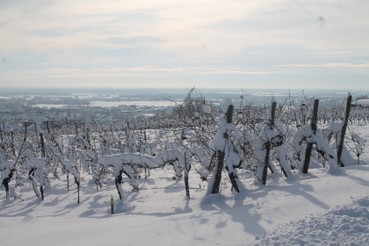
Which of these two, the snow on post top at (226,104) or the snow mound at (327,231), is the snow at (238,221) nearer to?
the snow mound at (327,231)

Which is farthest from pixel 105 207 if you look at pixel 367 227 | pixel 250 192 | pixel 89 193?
pixel 367 227

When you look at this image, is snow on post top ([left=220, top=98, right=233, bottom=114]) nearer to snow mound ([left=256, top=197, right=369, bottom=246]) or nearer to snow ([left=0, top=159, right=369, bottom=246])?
snow ([left=0, top=159, right=369, bottom=246])

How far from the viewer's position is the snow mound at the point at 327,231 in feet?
18.6

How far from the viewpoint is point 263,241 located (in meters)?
5.80

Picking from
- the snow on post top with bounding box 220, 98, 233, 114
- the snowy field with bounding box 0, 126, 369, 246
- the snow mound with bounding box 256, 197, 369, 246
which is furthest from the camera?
the snow on post top with bounding box 220, 98, 233, 114

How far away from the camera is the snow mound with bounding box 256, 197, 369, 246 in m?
5.66

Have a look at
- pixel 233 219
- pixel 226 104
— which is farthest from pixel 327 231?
→ pixel 226 104

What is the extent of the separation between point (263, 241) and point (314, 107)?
21.9 feet

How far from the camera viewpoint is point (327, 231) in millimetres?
5953

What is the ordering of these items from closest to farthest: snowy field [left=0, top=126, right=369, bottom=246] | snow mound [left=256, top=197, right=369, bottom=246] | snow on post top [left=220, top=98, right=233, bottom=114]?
snow mound [left=256, top=197, right=369, bottom=246] < snowy field [left=0, top=126, right=369, bottom=246] < snow on post top [left=220, top=98, right=233, bottom=114]

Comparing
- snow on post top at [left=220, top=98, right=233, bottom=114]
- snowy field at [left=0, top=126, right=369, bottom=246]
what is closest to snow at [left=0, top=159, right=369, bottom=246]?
snowy field at [left=0, top=126, right=369, bottom=246]

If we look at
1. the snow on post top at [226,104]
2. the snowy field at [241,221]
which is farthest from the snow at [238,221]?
the snow on post top at [226,104]

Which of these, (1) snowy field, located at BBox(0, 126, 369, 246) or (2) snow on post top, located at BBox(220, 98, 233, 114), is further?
(2) snow on post top, located at BBox(220, 98, 233, 114)

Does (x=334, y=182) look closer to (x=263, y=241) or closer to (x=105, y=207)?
(x=263, y=241)
